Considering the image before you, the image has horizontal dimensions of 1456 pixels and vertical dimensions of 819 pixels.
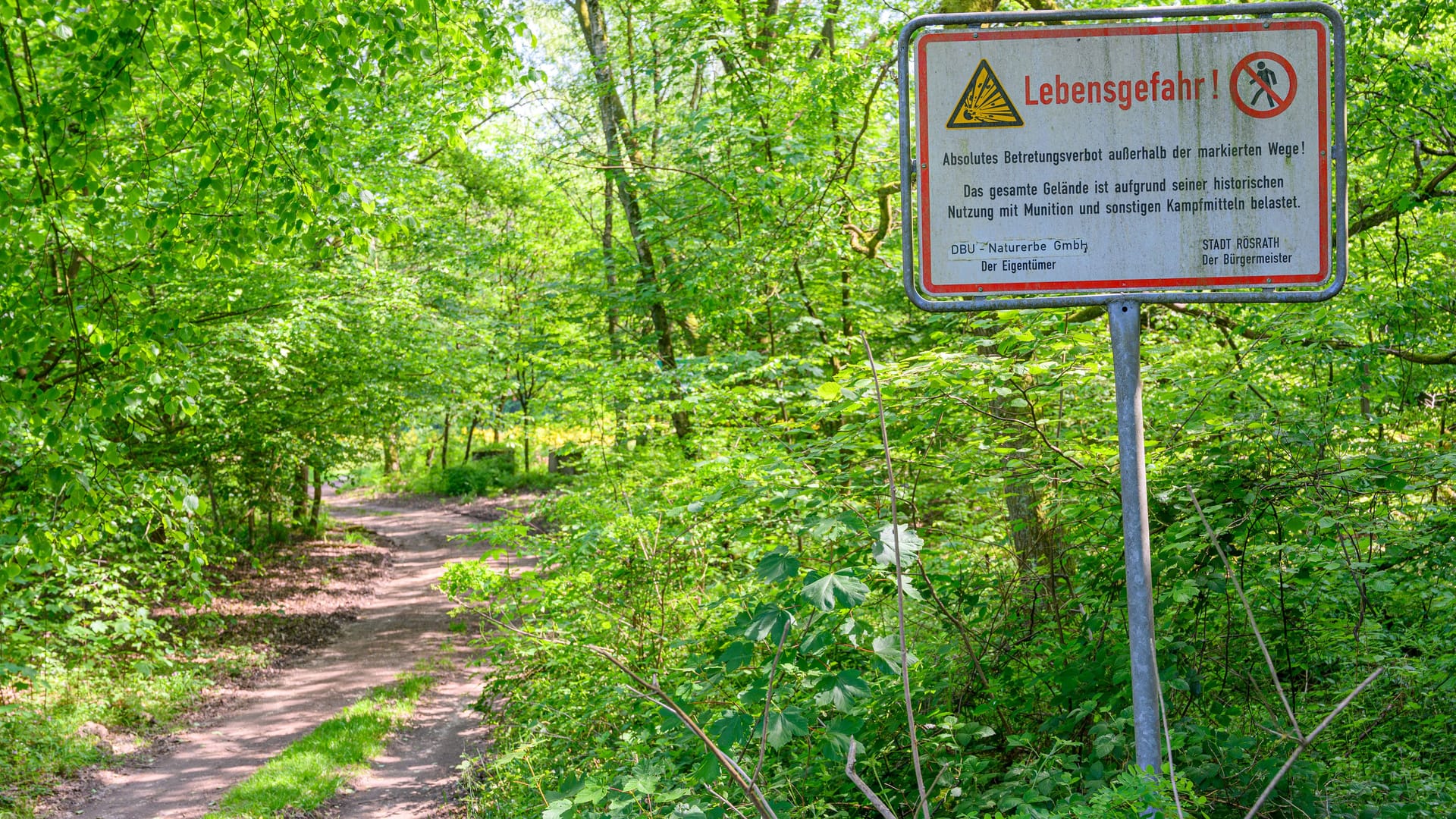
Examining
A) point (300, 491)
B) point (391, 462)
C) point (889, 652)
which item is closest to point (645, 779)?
point (889, 652)

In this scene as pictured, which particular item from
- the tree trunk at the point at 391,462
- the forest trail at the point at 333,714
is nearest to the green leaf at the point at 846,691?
the forest trail at the point at 333,714

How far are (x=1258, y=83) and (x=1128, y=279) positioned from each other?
1.72ft

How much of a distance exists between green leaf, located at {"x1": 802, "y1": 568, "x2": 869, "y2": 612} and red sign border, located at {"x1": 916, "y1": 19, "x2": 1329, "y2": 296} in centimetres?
75

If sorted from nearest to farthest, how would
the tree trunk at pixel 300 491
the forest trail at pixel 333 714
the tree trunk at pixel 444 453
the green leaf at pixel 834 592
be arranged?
the green leaf at pixel 834 592 < the forest trail at pixel 333 714 < the tree trunk at pixel 300 491 < the tree trunk at pixel 444 453

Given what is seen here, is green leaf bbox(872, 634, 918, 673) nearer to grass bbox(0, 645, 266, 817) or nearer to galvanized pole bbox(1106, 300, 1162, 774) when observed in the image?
galvanized pole bbox(1106, 300, 1162, 774)

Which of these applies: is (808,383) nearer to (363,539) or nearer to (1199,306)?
(1199,306)

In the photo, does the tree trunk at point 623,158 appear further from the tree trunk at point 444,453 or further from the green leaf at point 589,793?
the tree trunk at point 444,453

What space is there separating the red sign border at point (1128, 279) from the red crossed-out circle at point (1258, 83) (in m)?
0.06

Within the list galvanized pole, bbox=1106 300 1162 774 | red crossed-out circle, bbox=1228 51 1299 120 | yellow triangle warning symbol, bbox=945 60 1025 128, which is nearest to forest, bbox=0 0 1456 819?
galvanized pole, bbox=1106 300 1162 774

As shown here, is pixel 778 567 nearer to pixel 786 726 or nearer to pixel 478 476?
pixel 786 726

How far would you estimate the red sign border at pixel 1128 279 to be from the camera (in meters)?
2.08

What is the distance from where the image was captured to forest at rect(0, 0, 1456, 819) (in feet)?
9.55

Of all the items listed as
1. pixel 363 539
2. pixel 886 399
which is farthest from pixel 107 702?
pixel 363 539

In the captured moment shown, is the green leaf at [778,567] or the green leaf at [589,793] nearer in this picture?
the green leaf at [778,567]
